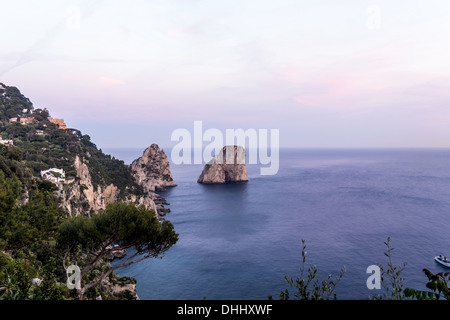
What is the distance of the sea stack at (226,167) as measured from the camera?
13838 cm

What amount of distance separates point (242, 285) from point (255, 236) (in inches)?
928

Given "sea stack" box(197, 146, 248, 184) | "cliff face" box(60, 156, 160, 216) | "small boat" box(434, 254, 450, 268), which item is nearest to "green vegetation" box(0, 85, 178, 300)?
"cliff face" box(60, 156, 160, 216)

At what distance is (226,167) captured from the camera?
143 meters

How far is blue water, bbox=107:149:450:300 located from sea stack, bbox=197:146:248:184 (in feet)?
78.4

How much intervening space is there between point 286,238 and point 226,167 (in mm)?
84041

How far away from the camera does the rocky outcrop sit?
12312 cm

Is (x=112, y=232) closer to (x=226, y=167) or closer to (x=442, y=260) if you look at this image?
(x=442, y=260)

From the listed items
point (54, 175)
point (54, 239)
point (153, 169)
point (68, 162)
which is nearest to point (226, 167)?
point (153, 169)

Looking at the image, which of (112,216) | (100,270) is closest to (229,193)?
(100,270)

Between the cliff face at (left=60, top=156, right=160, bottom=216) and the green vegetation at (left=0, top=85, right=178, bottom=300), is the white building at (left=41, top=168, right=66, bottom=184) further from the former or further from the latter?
the green vegetation at (left=0, top=85, right=178, bottom=300)

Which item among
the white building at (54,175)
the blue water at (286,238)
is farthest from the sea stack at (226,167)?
the white building at (54,175)

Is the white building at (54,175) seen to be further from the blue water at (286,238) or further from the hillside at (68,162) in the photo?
the blue water at (286,238)
